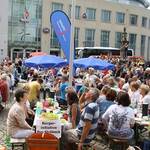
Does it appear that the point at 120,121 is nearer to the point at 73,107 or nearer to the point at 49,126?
the point at 73,107

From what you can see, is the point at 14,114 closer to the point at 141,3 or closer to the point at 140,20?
the point at 140,20

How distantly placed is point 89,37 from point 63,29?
55034 millimetres

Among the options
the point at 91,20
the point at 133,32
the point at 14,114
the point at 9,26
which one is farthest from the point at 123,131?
the point at 133,32

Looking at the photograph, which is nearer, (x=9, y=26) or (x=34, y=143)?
(x=34, y=143)

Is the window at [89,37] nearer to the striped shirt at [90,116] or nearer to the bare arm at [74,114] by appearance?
the bare arm at [74,114]

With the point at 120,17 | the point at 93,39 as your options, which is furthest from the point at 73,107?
the point at 120,17

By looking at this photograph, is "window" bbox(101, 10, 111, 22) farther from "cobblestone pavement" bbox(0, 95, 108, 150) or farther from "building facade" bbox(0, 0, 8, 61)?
"cobblestone pavement" bbox(0, 95, 108, 150)

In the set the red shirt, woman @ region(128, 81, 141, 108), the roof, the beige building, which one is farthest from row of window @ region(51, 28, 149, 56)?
woman @ region(128, 81, 141, 108)

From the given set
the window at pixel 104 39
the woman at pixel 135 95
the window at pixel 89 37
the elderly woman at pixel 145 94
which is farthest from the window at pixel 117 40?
the elderly woman at pixel 145 94

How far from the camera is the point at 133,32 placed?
76562 mm

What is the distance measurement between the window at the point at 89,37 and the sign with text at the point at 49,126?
2312 inches

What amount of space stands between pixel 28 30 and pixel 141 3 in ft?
111

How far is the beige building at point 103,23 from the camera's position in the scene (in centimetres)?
6272

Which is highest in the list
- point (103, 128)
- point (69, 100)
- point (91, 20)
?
point (91, 20)
